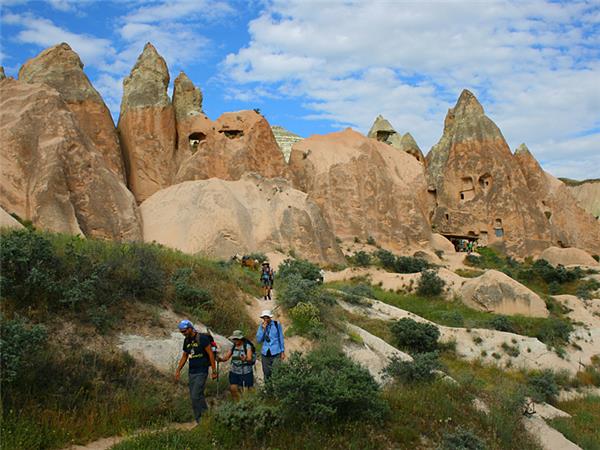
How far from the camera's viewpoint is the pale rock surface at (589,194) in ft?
225

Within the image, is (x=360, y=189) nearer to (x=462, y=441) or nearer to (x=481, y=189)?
(x=481, y=189)

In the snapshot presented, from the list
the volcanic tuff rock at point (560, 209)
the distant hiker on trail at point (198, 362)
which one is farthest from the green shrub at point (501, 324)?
the volcanic tuff rock at point (560, 209)

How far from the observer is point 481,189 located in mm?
42750

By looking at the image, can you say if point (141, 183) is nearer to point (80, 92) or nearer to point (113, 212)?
point (80, 92)

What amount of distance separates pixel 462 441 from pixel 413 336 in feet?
29.6

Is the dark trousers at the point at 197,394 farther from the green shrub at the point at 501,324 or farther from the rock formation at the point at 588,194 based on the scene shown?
the rock formation at the point at 588,194

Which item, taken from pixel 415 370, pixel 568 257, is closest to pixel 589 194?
pixel 568 257

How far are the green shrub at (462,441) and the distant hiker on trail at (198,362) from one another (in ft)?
9.31

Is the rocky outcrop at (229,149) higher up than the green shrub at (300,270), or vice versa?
the rocky outcrop at (229,149)

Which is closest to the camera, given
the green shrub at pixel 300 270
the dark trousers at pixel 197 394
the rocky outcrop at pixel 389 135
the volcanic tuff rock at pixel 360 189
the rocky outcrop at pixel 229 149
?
the dark trousers at pixel 197 394

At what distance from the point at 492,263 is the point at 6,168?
28273 millimetres

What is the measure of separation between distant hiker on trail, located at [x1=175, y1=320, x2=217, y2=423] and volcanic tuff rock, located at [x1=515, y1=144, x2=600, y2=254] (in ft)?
134

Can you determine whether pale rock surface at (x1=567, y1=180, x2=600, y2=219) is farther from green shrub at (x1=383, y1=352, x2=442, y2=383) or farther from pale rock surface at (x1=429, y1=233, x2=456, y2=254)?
green shrub at (x1=383, y1=352, x2=442, y2=383)

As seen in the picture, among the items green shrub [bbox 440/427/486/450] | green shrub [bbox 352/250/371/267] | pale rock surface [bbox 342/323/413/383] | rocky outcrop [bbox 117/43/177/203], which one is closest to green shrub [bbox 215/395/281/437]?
green shrub [bbox 440/427/486/450]
